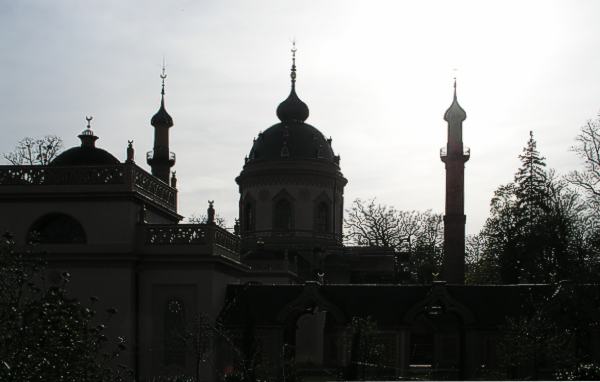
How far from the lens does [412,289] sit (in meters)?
32.1

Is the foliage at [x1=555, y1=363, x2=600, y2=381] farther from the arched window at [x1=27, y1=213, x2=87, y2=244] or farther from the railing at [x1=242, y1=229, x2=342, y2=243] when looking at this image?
the railing at [x1=242, y1=229, x2=342, y2=243]

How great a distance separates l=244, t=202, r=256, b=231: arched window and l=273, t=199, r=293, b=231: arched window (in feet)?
4.86

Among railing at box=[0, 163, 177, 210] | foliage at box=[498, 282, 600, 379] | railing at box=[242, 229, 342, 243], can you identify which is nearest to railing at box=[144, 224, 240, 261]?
railing at box=[0, 163, 177, 210]

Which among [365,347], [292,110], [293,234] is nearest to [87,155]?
[365,347]

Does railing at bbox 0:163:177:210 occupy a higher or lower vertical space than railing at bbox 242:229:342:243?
higher

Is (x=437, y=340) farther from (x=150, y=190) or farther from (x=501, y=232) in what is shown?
(x=501, y=232)

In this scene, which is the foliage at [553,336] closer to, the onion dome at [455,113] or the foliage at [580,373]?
the foliage at [580,373]

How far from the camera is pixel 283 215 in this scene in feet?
174

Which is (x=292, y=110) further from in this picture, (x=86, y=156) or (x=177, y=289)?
(x=177, y=289)

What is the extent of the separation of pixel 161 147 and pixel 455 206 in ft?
53.8

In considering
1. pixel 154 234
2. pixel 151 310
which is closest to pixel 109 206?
pixel 154 234

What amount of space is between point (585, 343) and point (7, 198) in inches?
727

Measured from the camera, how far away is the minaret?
Result: 48000 millimetres

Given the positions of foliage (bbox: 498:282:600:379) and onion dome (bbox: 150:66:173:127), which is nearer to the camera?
foliage (bbox: 498:282:600:379)
